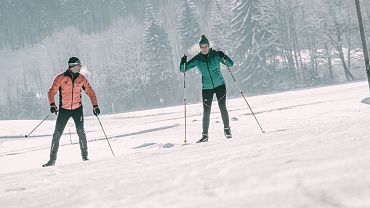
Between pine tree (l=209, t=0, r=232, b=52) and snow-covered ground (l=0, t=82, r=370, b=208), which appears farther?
pine tree (l=209, t=0, r=232, b=52)

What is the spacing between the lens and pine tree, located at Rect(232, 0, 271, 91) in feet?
160

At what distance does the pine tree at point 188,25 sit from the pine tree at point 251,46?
930cm

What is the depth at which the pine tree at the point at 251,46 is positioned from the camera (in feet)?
160

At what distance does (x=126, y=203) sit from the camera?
2.39 m

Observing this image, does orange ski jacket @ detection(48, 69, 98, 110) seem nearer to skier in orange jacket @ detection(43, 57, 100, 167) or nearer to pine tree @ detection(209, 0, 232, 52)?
skier in orange jacket @ detection(43, 57, 100, 167)

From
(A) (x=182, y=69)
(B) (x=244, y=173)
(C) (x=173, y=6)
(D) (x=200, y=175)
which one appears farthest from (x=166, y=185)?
(C) (x=173, y=6)

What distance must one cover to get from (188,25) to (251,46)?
1328 cm

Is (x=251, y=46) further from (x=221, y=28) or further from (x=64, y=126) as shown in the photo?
(x=64, y=126)

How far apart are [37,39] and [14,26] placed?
7560 millimetres

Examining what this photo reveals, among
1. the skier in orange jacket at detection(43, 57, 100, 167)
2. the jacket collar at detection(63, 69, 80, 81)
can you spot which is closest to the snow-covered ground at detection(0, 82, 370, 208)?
the skier in orange jacket at detection(43, 57, 100, 167)

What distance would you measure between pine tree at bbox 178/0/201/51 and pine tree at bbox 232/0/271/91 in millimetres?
9297

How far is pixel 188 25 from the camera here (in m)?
59.5

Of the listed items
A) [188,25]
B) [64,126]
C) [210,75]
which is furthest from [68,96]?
[188,25]

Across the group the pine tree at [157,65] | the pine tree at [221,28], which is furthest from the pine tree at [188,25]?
the pine tree at [221,28]
